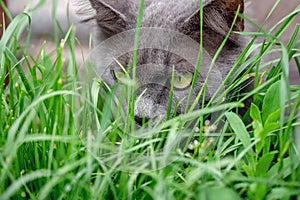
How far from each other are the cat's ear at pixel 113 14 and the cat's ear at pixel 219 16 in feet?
0.58

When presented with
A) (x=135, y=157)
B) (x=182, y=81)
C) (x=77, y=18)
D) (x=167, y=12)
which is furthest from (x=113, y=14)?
(x=77, y=18)

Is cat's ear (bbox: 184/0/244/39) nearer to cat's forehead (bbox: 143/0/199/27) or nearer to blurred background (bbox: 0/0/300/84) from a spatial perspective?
cat's forehead (bbox: 143/0/199/27)

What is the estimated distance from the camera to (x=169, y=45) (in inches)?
55.2

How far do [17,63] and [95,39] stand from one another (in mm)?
459

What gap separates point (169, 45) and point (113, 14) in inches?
7.2

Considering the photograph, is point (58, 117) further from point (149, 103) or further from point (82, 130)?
point (149, 103)

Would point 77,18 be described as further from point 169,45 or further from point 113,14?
point 169,45

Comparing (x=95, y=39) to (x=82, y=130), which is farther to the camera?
(x=95, y=39)

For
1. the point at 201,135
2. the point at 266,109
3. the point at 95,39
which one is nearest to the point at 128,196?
the point at 201,135

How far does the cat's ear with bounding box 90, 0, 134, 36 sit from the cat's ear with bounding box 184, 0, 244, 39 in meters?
0.18

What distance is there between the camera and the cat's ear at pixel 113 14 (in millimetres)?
1449

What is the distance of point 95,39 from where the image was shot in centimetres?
164

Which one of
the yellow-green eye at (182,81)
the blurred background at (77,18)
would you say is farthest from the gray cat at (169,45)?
the blurred background at (77,18)

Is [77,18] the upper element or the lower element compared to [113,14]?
lower
